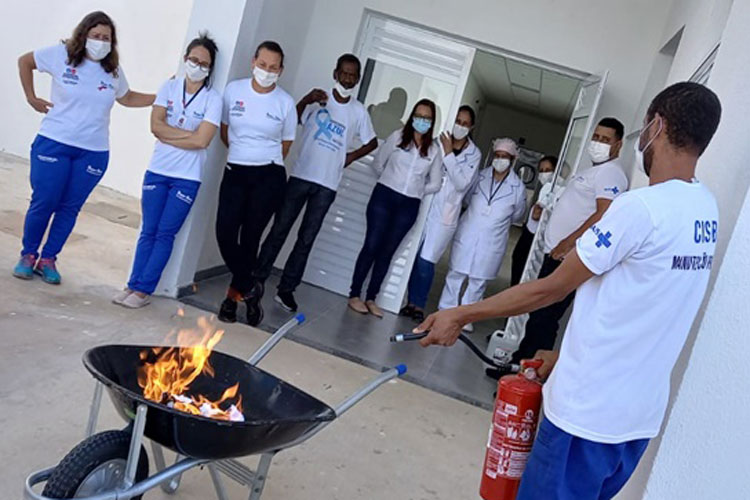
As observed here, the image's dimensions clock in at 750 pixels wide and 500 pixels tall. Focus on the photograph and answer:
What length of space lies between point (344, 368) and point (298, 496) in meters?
1.52

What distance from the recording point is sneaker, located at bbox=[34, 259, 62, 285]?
13.8ft

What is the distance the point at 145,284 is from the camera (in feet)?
13.9

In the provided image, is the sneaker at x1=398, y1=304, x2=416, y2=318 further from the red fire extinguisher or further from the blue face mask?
the red fire extinguisher

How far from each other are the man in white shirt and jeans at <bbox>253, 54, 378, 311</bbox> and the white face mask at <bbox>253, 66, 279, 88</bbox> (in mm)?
707

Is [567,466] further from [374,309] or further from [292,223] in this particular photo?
[374,309]

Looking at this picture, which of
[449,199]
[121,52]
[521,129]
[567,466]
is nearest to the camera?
[567,466]

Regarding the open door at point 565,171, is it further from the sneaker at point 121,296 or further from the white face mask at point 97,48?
the white face mask at point 97,48

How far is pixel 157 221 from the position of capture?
424 cm

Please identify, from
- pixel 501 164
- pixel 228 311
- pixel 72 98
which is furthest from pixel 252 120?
pixel 501 164

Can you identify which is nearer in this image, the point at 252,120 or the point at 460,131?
the point at 252,120

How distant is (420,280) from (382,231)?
0.59 meters

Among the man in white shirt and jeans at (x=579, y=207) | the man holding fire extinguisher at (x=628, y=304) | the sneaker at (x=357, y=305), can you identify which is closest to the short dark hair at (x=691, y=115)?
the man holding fire extinguisher at (x=628, y=304)

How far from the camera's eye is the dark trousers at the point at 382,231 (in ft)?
17.7

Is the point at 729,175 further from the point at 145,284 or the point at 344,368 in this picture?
the point at 145,284
